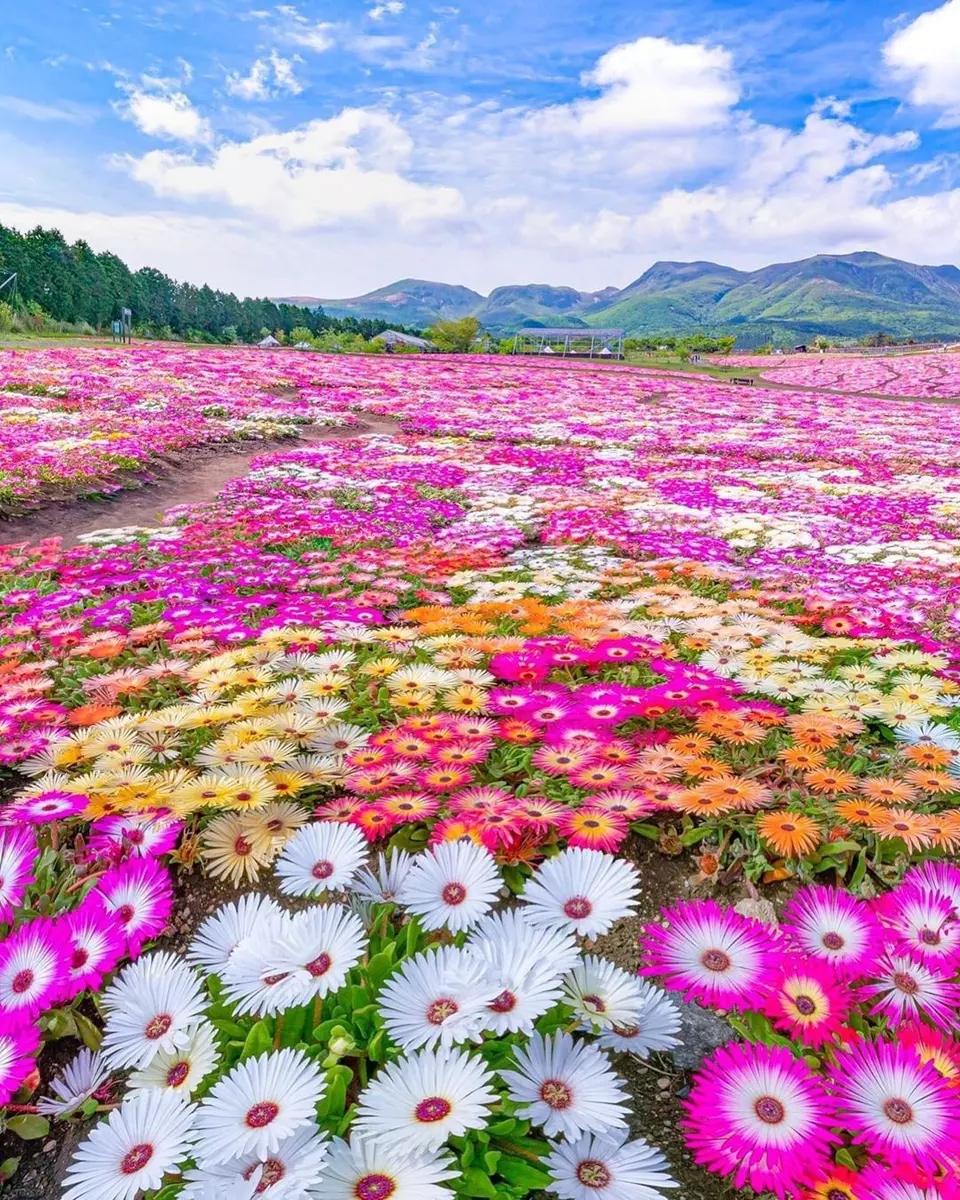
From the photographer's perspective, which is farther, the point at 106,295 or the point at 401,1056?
the point at 106,295

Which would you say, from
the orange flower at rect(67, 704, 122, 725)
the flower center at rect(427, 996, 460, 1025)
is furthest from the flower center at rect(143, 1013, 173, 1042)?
the orange flower at rect(67, 704, 122, 725)

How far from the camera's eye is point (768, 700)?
2.93 metres

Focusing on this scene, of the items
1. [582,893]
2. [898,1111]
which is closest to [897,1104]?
[898,1111]

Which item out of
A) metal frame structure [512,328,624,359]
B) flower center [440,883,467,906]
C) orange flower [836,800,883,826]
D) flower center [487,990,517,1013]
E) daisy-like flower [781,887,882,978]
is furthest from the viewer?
metal frame structure [512,328,624,359]

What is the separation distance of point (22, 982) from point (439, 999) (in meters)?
0.96

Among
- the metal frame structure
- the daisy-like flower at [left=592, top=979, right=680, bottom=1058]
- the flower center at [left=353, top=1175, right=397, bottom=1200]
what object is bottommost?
the daisy-like flower at [left=592, top=979, right=680, bottom=1058]

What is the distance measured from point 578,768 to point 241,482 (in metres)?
9.84

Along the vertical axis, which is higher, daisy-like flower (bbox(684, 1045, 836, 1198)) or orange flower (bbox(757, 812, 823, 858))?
daisy-like flower (bbox(684, 1045, 836, 1198))

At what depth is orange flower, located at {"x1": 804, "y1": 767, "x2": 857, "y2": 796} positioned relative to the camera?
2.20 metres

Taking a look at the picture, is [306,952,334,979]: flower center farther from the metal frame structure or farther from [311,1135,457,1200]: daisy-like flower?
the metal frame structure

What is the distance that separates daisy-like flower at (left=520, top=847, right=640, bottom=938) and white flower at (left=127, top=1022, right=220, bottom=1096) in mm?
661

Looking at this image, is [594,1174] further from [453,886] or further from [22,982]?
[22,982]

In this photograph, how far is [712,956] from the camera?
1.44 m

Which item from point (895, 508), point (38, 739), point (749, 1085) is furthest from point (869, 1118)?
point (895, 508)
